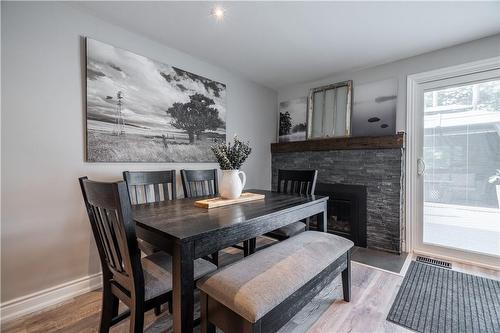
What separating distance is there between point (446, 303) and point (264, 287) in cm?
161

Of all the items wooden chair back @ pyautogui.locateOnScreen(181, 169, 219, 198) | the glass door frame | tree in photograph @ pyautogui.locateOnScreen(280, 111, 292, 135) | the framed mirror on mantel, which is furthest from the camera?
tree in photograph @ pyautogui.locateOnScreen(280, 111, 292, 135)

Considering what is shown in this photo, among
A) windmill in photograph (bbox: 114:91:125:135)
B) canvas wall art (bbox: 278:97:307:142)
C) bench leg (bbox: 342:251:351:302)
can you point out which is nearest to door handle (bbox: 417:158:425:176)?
canvas wall art (bbox: 278:97:307:142)

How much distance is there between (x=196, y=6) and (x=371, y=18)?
1.48 metres

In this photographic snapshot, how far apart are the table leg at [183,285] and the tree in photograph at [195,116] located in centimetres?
179

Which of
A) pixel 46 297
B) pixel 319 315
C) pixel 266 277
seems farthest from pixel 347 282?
pixel 46 297

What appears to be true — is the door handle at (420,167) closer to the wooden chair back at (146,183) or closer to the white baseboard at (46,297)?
the wooden chair back at (146,183)

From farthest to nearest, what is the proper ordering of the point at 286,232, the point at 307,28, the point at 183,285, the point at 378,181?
the point at 378,181
the point at 307,28
the point at 286,232
the point at 183,285

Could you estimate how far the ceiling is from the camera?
1.85 m

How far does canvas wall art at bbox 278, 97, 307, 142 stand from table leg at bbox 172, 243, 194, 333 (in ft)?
9.44

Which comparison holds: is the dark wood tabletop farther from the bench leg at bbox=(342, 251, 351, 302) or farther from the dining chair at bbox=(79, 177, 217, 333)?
the bench leg at bbox=(342, 251, 351, 302)

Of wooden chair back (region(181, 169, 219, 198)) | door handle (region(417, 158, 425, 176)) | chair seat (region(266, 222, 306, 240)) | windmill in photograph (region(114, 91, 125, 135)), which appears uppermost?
windmill in photograph (region(114, 91, 125, 135))

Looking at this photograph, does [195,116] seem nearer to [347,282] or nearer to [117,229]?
[117,229]

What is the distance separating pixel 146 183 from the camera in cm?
192

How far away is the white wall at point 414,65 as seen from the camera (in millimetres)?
Result: 2318
